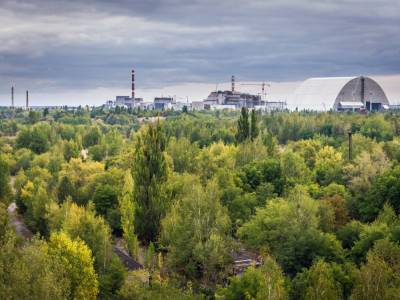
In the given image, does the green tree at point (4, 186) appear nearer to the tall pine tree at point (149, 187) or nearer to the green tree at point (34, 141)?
the tall pine tree at point (149, 187)

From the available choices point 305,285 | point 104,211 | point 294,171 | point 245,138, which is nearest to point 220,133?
point 245,138

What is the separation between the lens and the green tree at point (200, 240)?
4112 cm

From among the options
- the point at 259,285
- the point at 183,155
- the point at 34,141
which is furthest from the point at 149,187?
the point at 34,141

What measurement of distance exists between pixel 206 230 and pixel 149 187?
13496 mm

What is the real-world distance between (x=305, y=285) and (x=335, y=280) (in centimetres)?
178

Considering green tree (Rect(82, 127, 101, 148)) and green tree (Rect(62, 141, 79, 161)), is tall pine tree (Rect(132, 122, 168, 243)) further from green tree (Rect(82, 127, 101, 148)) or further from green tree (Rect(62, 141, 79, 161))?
green tree (Rect(82, 127, 101, 148))

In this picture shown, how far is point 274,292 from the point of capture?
30.0 metres

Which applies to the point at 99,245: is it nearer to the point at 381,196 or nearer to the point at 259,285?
the point at 259,285

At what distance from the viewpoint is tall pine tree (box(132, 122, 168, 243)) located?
181 ft

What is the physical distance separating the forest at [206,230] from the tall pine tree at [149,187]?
10cm

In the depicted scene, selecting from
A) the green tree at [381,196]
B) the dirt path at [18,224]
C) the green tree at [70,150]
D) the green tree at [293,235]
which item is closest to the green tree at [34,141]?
the green tree at [70,150]

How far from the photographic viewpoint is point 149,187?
5525cm

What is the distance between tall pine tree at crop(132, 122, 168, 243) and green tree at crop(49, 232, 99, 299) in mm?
18783

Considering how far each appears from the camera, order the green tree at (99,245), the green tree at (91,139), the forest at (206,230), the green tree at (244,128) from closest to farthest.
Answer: the forest at (206,230) < the green tree at (99,245) < the green tree at (244,128) < the green tree at (91,139)
